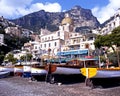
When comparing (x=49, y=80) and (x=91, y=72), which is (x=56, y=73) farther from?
(x=91, y=72)

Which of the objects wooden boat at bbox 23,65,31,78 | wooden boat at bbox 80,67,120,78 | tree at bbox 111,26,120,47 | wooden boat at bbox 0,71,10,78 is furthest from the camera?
tree at bbox 111,26,120,47

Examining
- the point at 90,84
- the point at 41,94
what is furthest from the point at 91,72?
the point at 41,94

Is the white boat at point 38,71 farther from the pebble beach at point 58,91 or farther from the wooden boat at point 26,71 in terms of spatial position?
the wooden boat at point 26,71

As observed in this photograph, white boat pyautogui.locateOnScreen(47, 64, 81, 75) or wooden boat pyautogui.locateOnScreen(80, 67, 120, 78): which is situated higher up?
white boat pyautogui.locateOnScreen(47, 64, 81, 75)

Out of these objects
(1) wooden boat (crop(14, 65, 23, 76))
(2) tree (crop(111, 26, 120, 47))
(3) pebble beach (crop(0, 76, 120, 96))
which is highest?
(2) tree (crop(111, 26, 120, 47))

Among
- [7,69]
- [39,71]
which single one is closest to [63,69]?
[39,71]

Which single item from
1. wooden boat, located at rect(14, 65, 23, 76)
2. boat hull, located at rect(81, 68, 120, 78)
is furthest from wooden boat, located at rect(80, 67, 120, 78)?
wooden boat, located at rect(14, 65, 23, 76)

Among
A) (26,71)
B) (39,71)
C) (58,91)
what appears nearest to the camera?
(58,91)

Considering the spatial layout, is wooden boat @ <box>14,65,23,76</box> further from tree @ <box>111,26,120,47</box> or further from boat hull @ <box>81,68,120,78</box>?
boat hull @ <box>81,68,120,78</box>

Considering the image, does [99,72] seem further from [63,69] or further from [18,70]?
[18,70]

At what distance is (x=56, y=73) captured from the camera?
31.8 metres

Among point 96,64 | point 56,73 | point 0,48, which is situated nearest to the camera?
point 56,73

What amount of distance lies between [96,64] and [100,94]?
13975mm

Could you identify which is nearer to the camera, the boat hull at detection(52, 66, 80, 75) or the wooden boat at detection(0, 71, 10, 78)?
the boat hull at detection(52, 66, 80, 75)
